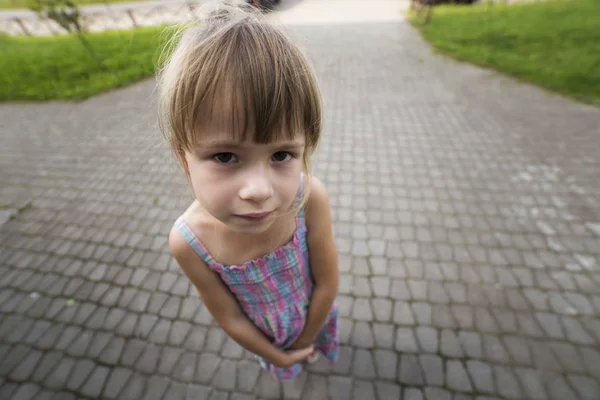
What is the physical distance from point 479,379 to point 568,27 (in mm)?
11065

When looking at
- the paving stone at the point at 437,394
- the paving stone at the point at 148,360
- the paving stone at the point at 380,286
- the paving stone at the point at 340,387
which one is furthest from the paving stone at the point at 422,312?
the paving stone at the point at 148,360

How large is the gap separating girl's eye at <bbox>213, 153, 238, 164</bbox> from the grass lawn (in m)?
7.77

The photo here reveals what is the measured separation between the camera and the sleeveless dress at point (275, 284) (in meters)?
1.35

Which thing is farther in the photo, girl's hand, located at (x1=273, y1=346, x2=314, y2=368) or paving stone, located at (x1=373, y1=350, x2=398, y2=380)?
paving stone, located at (x1=373, y1=350, x2=398, y2=380)

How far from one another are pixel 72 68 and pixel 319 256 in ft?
34.5

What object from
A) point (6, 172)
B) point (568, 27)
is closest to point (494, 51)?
point (568, 27)

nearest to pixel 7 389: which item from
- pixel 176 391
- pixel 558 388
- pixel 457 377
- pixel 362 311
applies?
pixel 176 391

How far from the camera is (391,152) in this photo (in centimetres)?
491

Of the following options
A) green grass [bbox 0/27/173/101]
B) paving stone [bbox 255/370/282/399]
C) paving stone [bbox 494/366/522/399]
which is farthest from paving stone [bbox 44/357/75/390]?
green grass [bbox 0/27/173/101]

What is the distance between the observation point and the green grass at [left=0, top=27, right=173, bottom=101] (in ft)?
25.6

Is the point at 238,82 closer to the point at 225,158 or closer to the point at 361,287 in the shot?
the point at 225,158

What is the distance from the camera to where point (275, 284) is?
1515mm

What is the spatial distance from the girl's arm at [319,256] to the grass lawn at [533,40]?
7263 mm

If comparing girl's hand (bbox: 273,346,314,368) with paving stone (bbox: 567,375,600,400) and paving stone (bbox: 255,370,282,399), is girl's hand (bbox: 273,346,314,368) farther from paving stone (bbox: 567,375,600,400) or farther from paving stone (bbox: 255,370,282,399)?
paving stone (bbox: 567,375,600,400)
